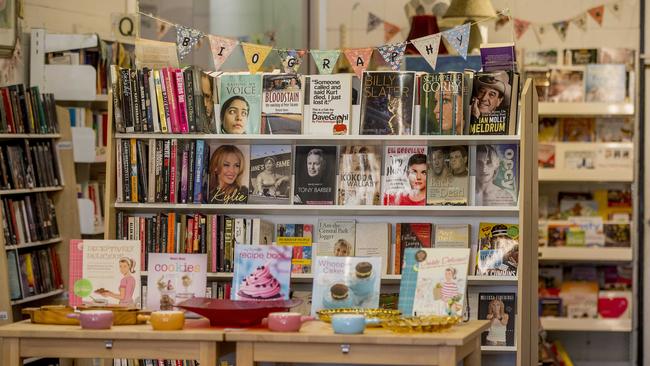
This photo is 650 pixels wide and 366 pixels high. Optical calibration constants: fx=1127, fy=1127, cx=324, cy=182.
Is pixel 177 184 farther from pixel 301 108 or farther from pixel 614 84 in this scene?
pixel 614 84

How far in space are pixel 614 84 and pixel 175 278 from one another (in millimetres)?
4688

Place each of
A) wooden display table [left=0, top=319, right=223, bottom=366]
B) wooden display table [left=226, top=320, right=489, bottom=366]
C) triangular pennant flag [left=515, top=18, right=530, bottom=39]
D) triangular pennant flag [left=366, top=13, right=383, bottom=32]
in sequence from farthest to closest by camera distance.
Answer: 1. triangular pennant flag [left=366, top=13, right=383, bottom=32]
2. triangular pennant flag [left=515, top=18, right=530, bottom=39]
3. wooden display table [left=0, top=319, right=223, bottom=366]
4. wooden display table [left=226, top=320, right=489, bottom=366]

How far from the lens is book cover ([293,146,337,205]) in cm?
505

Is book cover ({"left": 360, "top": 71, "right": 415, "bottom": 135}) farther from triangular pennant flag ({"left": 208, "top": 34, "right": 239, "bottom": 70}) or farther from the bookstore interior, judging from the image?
triangular pennant flag ({"left": 208, "top": 34, "right": 239, "bottom": 70})

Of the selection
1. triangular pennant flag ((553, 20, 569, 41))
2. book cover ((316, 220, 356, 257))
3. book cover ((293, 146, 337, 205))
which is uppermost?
triangular pennant flag ((553, 20, 569, 41))

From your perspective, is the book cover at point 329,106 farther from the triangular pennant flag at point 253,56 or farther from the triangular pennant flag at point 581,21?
the triangular pennant flag at point 581,21

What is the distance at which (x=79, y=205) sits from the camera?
679 cm

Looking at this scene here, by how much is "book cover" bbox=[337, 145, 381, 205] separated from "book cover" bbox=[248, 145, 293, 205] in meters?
0.24

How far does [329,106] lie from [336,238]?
1.95ft

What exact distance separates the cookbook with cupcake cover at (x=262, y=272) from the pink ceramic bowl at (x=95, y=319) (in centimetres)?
47

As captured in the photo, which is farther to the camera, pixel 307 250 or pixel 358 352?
pixel 307 250

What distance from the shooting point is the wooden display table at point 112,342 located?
12.1ft

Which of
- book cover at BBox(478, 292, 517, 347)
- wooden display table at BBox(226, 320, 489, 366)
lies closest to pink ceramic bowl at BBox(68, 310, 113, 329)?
wooden display table at BBox(226, 320, 489, 366)

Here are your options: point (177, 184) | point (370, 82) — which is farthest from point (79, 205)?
point (370, 82)
